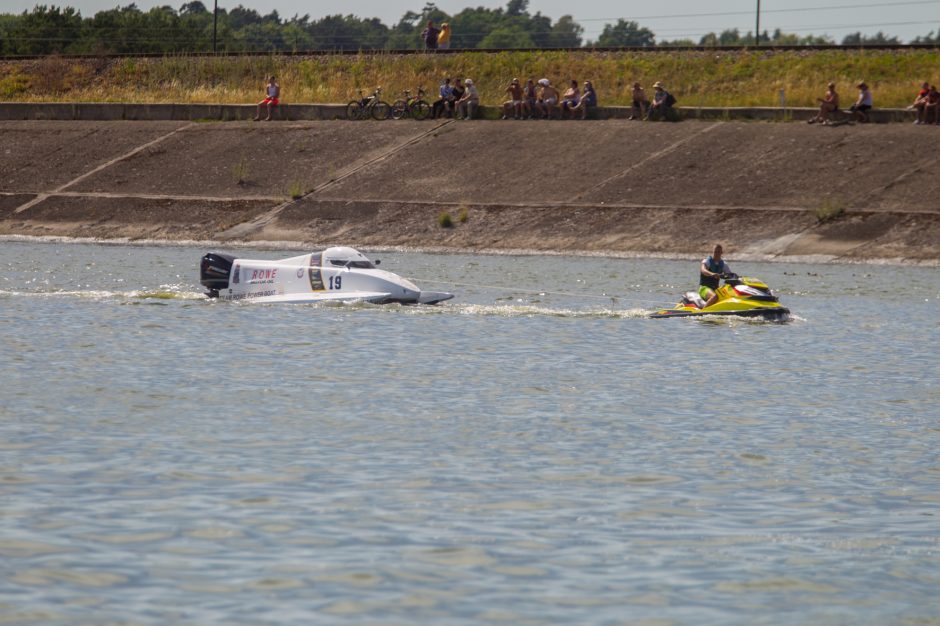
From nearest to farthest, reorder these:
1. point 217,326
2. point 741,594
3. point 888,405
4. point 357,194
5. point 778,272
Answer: point 741,594, point 888,405, point 217,326, point 778,272, point 357,194

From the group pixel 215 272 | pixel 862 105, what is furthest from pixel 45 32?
pixel 215 272

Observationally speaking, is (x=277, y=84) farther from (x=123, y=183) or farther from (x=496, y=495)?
(x=496, y=495)

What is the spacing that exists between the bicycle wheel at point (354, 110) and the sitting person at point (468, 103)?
15.4ft

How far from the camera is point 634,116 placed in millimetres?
57844

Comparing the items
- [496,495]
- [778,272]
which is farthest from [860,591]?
[778,272]

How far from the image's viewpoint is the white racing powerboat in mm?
31750

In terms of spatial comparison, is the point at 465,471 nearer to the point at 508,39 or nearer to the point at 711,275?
the point at 711,275

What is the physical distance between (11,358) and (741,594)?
1536 cm

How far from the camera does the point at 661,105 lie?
57.2 metres

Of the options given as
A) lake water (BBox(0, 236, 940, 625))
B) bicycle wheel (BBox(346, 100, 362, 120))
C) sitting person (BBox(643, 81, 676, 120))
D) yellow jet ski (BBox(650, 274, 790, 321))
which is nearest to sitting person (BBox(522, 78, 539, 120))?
sitting person (BBox(643, 81, 676, 120))

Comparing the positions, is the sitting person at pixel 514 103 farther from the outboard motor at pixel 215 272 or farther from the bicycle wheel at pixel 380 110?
the outboard motor at pixel 215 272

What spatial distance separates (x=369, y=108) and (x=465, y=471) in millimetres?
49503

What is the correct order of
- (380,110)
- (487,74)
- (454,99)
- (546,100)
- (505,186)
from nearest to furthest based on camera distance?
(505,186), (546,100), (454,99), (380,110), (487,74)

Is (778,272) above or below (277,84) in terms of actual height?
below
